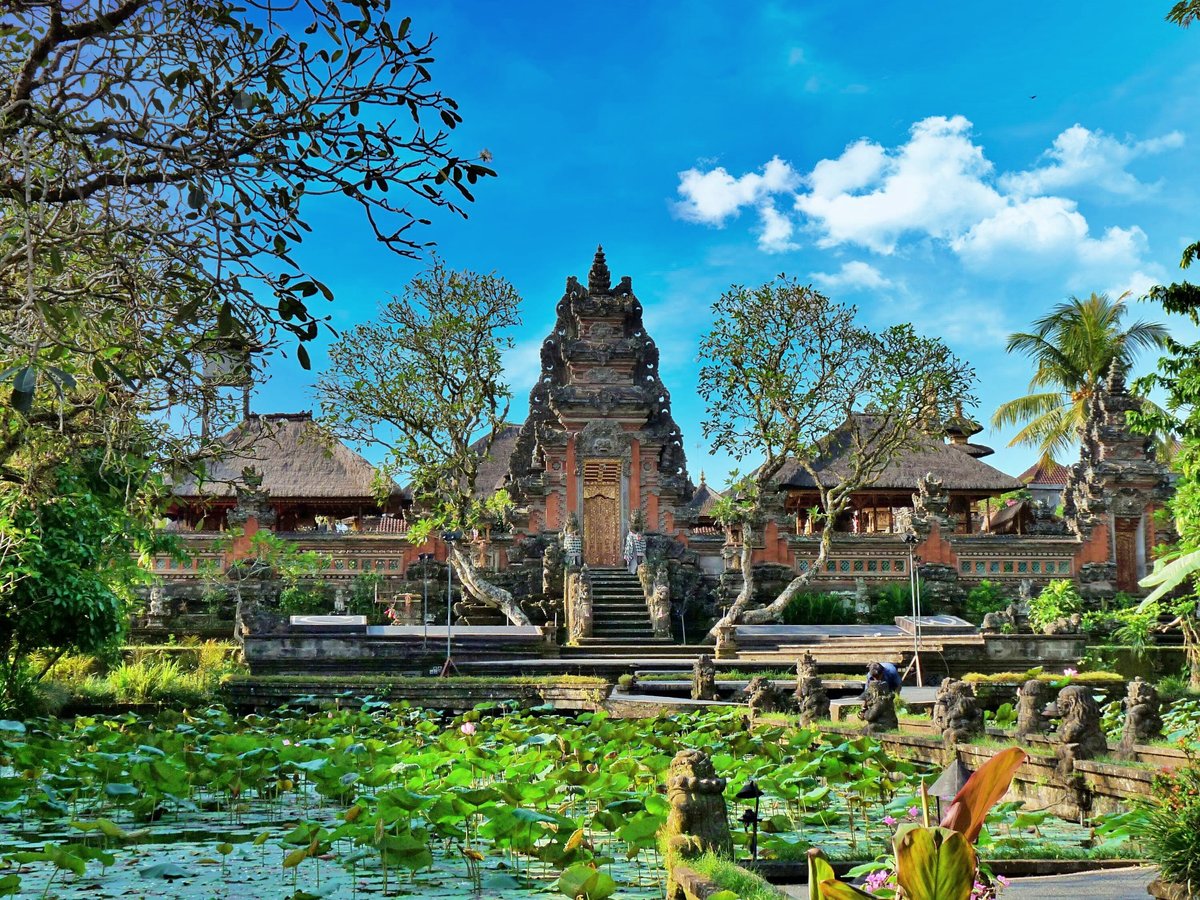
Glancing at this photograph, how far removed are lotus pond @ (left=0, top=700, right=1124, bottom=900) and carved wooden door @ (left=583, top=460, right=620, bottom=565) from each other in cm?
1559

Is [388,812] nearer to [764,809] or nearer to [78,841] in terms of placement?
[78,841]

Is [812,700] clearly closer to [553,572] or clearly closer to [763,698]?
[763,698]

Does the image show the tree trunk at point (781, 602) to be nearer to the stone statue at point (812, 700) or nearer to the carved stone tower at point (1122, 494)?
the carved stone tower at point (1122, 494)

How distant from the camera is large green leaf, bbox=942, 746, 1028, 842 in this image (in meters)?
2.84

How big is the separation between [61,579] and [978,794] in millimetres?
10318

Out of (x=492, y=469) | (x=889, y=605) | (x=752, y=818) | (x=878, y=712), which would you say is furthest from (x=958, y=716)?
(x=492, y=469)

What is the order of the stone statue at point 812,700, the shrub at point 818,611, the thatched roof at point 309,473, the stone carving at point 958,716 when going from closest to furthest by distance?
1. the stone carving at point 958,716
2. the stone statue at point 812,700
3. the shrub at point 818,611
4. the thatched roof at point 309,473

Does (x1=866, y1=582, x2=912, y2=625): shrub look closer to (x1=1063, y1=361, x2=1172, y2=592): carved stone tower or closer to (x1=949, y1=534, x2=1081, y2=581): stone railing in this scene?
(x1=949, y1=534, x2=1081, y2=581): stone railing

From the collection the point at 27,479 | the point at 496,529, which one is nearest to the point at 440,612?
the point at 496,529

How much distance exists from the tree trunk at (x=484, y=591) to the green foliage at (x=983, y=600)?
9.41 meters

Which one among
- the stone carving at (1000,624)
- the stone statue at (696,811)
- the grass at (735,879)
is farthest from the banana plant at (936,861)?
the stone carving at (1000,624)

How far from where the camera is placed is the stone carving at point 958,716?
8.09 meters

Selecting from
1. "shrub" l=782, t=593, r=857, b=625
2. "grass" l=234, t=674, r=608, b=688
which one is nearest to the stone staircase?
"shrub" l=782, t=593, r=857, b=625

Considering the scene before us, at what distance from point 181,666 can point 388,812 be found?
1151 cm
